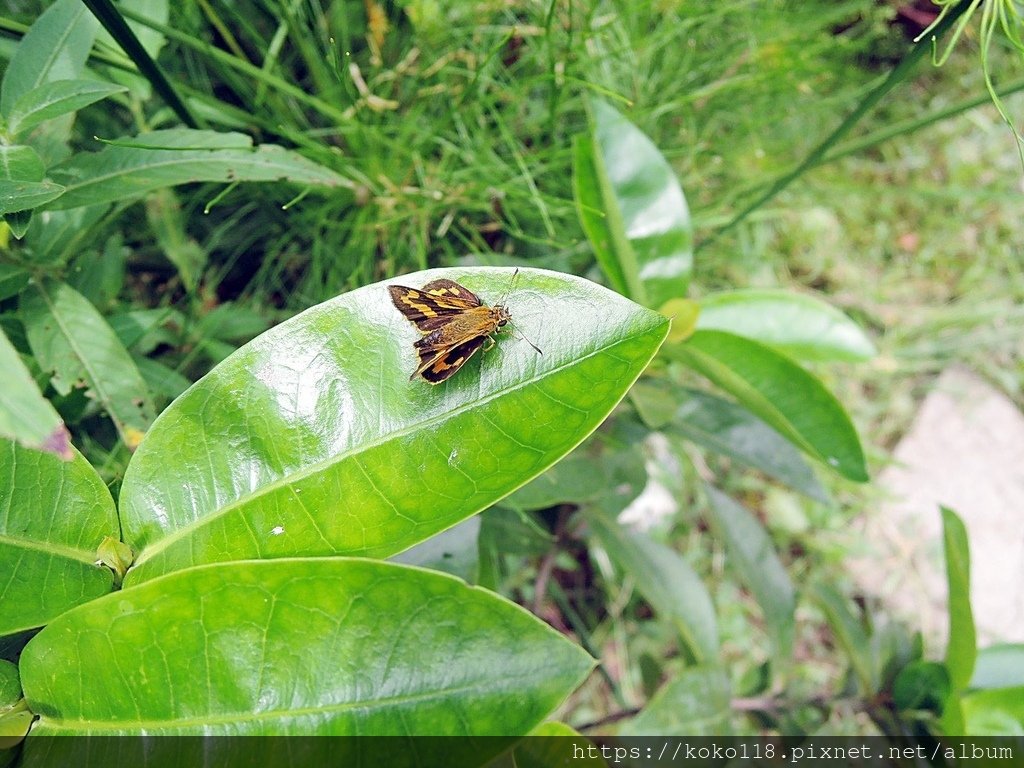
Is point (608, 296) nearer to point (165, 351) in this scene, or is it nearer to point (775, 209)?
point (165, 351)

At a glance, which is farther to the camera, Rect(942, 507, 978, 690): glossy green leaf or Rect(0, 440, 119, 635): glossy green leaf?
Rect(942, 507, 978, 690): glossy green leaf

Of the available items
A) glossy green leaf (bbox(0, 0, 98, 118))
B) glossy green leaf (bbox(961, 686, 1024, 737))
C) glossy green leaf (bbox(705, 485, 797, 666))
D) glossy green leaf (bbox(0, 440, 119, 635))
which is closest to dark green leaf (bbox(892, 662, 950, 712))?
glossy green leaf (bbox(961, 686, 1024, 737))

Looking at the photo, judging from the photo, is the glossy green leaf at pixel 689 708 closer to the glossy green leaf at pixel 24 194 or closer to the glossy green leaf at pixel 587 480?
the glossy green leaf at pixel 587 480

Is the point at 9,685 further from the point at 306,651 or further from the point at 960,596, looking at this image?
the point at 960,596

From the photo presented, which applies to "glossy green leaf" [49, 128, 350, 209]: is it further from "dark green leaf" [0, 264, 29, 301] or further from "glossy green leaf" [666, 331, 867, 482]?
"glossy green leaf" [666, 331, 867, 482]

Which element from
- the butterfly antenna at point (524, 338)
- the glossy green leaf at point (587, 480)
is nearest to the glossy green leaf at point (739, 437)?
the glossy green leaf at point (587, 480)

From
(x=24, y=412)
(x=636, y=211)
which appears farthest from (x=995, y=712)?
(x=24, y=412)
